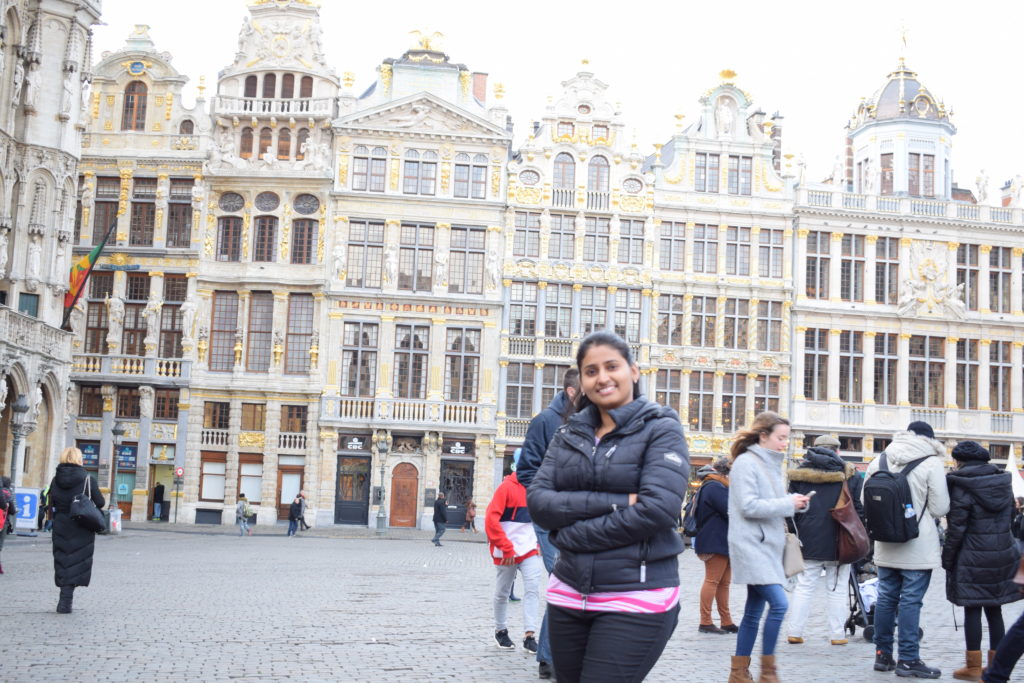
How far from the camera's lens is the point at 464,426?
39000 mm

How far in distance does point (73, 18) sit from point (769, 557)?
28.7m

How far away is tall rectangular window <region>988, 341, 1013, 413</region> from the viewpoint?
42.2 metres

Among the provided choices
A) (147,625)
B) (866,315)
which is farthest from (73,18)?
(866,315)

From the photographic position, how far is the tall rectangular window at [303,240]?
39625 millimetres

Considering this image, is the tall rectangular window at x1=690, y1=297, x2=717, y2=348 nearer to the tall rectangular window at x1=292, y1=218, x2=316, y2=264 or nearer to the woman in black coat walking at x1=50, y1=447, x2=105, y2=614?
the tall rectangular window at x1=292, y1=218, x2=316, y2=264

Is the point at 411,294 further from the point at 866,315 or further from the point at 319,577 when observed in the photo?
the point at 319,577

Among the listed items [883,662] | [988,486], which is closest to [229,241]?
[883,662]

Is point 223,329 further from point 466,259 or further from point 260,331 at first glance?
point 466,259

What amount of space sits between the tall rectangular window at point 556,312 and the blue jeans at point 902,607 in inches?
1228

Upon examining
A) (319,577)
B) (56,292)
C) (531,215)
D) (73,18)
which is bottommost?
(319,577)

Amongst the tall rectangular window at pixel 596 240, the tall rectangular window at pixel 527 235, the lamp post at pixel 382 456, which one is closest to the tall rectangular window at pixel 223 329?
the lamp post at pixel 382 456

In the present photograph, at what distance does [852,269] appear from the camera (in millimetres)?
41750

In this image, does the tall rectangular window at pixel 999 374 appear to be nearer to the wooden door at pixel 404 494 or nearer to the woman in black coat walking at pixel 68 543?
the wooden door at pixel 404 494

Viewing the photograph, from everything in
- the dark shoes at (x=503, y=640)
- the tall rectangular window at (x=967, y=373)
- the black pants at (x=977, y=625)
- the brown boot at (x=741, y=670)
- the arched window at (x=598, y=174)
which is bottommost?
the dark shoes at (x=503, y=640)
